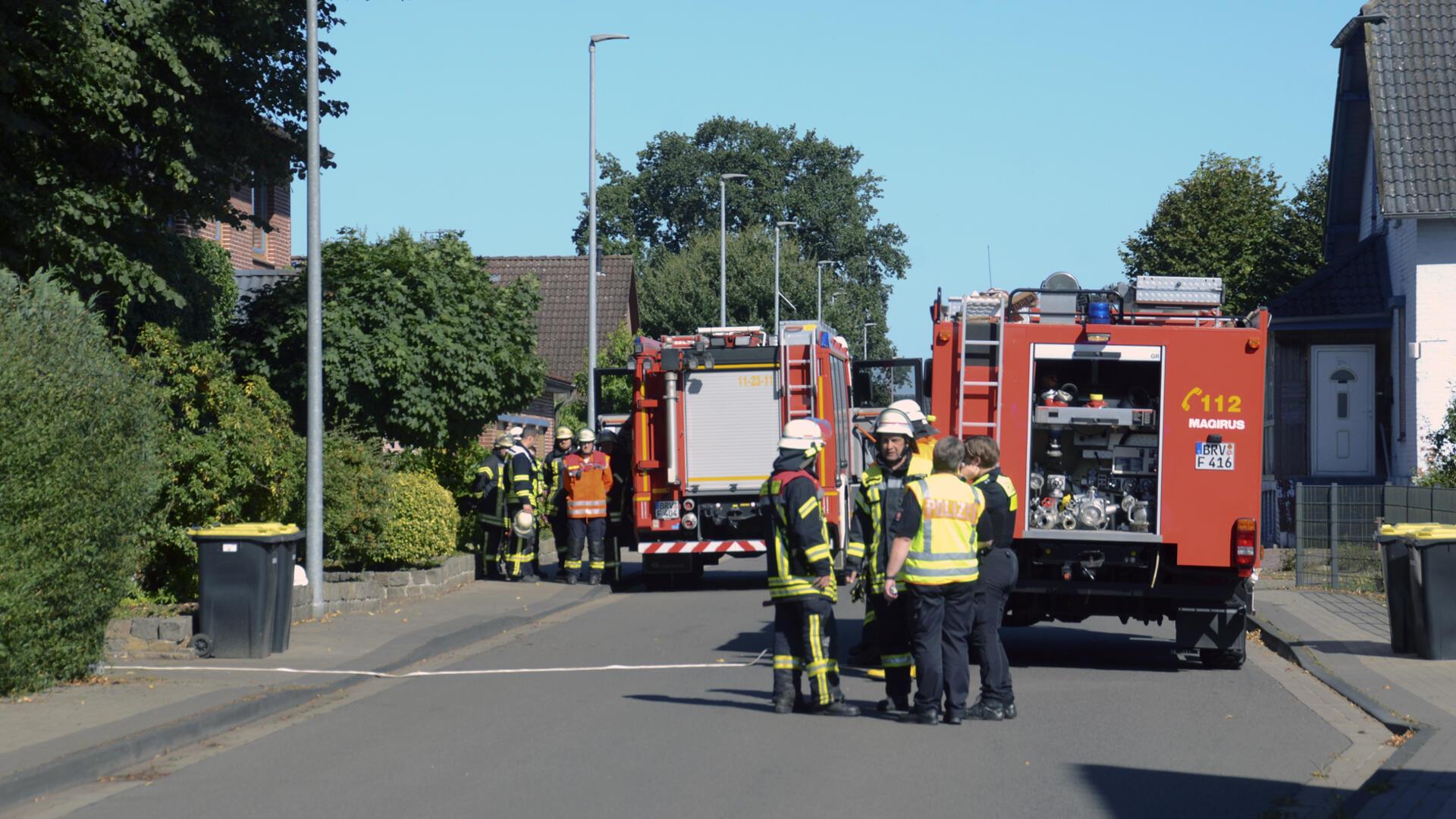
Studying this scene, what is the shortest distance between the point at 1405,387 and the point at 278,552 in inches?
793

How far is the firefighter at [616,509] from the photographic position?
22.8m

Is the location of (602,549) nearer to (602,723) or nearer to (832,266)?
(602,723)

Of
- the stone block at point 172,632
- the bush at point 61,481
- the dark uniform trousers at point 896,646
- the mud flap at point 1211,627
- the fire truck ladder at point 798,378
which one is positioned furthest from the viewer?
the fire truck ladder at point 798,378

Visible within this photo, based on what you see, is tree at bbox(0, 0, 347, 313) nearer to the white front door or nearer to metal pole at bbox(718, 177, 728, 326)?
the white front door

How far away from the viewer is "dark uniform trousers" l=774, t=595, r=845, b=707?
1081 cm

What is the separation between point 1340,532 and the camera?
71.7ft

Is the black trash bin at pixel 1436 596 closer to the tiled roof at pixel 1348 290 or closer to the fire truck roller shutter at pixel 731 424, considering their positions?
the fire truck roller shutter at pixel 731 424

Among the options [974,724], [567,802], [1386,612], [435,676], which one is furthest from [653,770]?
[1386,612]

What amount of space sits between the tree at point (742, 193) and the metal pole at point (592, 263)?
53.4 meters

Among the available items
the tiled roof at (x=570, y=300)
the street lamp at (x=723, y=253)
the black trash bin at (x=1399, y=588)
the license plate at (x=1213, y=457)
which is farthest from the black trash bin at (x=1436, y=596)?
the tiled roof at (x=570, y=300)

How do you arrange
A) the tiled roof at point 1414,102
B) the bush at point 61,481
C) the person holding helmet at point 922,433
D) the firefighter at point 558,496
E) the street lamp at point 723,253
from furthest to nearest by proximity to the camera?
the street lamp at point 723,253 → the tiled roof at point 1414,102 → the firefighter at point 558,496 → the person holding helmet at point 922,433 → the bush at point 61,481

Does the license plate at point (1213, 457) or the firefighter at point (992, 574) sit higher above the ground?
the license plate at point (1213, 457)

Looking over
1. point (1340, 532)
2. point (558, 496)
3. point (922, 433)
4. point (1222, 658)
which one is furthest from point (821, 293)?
point (1222, 658)

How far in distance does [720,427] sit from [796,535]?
33.8 feet
